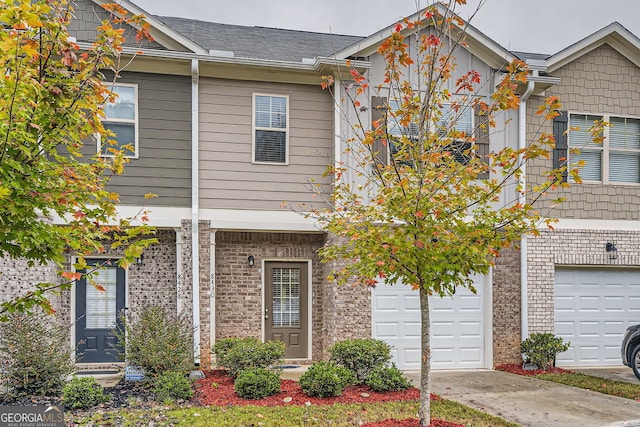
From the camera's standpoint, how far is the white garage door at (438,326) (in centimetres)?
1098

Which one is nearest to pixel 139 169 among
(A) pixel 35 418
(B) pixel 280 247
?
(B) pixel 280 247

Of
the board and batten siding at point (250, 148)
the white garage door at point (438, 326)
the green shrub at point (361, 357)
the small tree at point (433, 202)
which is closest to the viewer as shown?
the small tree at point (433, 202)

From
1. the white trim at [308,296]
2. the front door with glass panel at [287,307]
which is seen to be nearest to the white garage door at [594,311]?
the white trim at [308,296]

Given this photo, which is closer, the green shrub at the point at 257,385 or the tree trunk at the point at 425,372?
the tree trunk at the point at 425,372

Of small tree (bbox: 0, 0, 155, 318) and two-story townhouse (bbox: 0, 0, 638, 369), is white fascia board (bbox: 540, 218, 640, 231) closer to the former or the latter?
two-story townhouse (bbox: 0, 0, 638, 369)

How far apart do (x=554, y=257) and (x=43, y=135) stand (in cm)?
1020

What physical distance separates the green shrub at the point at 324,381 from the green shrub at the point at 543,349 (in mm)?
4527

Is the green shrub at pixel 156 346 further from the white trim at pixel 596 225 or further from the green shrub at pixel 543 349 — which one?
the white trim at pixel 596 225

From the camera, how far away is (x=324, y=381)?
787 cm

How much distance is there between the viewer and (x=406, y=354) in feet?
36.1

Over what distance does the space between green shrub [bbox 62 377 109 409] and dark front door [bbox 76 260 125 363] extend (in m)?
2.95

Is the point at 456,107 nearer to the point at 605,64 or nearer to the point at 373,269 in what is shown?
the point at 373,269

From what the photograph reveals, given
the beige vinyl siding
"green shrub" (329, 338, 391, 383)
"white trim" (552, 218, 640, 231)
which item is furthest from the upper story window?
"white trim" (552, 218, 640, 231)

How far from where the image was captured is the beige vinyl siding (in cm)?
1162
